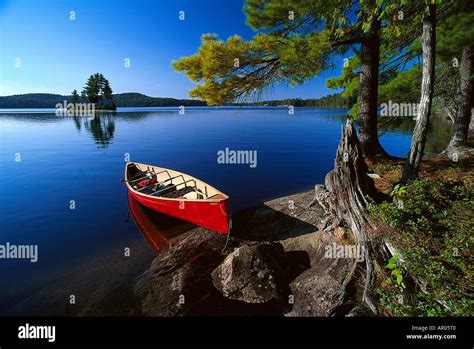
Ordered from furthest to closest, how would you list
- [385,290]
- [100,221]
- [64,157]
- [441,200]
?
[64,157] → [100,221] → [441,200] → [385,290]

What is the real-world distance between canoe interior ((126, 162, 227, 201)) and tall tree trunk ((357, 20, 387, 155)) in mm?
7007

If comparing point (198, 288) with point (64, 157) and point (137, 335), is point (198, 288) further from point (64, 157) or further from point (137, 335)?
point (64, 157)

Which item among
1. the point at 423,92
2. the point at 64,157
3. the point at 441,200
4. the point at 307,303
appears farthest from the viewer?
the point at 64,157

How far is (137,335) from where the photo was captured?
4.14m

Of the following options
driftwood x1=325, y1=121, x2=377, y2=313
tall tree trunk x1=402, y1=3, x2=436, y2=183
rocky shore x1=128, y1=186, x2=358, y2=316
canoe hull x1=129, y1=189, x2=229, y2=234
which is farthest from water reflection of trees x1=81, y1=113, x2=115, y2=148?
tall tree trunk x1=402, y1=3, x2=436, y2=183

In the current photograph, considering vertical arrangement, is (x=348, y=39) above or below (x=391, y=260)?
above

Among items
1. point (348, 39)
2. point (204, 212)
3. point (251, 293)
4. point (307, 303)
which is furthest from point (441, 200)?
point (204, 212)

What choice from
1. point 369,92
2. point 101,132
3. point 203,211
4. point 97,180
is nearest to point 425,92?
point 369,92

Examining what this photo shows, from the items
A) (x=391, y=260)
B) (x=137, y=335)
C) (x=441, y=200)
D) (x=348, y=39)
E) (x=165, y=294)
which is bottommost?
(x=165, y=294)

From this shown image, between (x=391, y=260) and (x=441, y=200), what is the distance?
270 centimetres

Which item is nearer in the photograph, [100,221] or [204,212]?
[204,212]

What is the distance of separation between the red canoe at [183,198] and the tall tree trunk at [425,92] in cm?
622

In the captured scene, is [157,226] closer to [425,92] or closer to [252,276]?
[252,276]

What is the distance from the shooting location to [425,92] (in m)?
6.92
